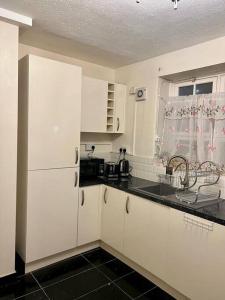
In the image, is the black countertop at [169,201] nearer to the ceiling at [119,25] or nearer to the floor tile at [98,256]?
the floor tile at [98,256]

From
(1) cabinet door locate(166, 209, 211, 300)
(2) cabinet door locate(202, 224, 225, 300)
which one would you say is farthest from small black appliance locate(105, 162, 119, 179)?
(2) cabinet door locate(202, 224, 225, 300)

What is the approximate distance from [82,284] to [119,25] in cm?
234

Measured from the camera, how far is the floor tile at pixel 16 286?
191 centimetres

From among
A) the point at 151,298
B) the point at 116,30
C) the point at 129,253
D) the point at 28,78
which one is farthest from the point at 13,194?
the point at 116,30

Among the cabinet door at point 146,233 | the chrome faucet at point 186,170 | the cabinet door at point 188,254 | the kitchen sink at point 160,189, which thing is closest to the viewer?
the cabinet door at point 188,254

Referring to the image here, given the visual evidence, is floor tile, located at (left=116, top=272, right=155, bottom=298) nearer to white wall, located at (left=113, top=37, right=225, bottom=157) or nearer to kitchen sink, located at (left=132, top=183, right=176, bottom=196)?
kitchen sink, located at (left=132, top=183, right=176, bottom=196)

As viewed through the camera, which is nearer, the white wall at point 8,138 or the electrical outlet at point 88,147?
the white wall at point 8,138

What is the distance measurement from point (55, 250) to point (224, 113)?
215 cm

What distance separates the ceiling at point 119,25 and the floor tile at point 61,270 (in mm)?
2328

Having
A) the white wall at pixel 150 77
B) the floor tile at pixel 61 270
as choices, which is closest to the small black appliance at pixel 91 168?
the white wall at pixel 150 77

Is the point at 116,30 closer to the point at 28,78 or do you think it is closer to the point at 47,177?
the point at 28,78

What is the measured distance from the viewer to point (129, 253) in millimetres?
2271

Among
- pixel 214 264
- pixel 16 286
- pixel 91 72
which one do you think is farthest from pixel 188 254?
pixel 91 72

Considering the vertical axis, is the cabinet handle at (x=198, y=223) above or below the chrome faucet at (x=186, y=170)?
below
